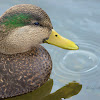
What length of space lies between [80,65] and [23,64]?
0.95 m

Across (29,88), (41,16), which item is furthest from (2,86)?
(41,16)

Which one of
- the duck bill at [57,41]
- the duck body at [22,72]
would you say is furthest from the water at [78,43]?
the duck bill at [57,41]

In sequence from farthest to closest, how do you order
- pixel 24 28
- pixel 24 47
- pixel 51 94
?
pixel 51 94 < pixel 24 47 < pixel 24 28

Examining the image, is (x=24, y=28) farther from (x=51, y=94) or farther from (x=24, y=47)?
(x=51, y=94)

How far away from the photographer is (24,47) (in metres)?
3.88

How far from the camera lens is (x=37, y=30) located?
12.3ft

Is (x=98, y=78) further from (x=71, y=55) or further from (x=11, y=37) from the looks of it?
(x=11, y=37)

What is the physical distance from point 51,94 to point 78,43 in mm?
1104

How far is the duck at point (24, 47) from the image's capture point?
361 centimetres

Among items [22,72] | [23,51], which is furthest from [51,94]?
[23,51]

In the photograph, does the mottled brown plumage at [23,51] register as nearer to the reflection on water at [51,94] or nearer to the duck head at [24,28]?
the duck head at [24,28]

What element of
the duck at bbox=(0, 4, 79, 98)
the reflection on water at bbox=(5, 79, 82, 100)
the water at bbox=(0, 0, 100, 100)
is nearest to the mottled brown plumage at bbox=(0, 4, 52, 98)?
the duck at bbox=(0, 4, 79, 98)

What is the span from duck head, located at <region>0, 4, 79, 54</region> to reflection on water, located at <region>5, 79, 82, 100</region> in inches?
25.1

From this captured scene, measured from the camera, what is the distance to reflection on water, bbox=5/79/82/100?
4.07 metres
